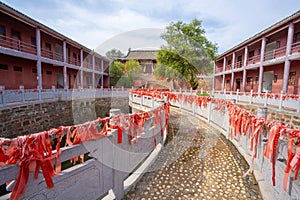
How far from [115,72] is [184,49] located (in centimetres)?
1236

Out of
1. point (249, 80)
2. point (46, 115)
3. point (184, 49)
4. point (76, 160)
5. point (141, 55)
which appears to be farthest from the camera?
point (141, 55)

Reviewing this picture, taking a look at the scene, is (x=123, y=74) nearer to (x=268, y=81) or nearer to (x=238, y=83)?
(x=238, y=83)

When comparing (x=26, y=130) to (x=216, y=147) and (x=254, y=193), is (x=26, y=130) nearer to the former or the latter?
(x=216, y=147)

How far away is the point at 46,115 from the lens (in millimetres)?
9984

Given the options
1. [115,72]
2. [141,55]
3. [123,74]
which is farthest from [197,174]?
[141,55]

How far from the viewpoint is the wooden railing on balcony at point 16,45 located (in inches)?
435

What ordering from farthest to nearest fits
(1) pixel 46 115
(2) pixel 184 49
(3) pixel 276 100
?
(2) pixel 184 49 < (1) pixel 46 115 < (3) pixel 276 100

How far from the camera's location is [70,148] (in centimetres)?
183

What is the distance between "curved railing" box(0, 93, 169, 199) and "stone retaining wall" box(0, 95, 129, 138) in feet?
25.7

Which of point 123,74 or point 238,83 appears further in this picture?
point 123,74

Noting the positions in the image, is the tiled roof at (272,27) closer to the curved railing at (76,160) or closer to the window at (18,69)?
the curved railing at (76,160)

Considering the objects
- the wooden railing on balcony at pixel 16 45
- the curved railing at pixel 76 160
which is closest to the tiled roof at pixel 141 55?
the wooden railing on balcony at pixel 16 45

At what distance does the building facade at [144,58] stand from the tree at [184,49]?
39.6ft

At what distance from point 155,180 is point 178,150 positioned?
153 cm
